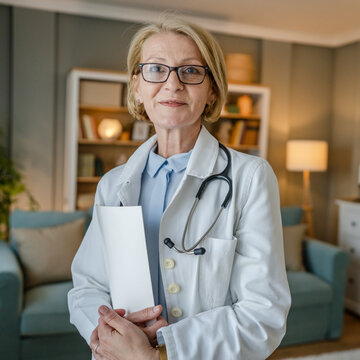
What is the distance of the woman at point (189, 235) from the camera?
0.94m

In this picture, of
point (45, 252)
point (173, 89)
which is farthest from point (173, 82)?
point (45, 252)

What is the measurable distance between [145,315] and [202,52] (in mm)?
594

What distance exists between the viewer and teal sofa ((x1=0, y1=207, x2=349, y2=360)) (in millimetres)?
2631

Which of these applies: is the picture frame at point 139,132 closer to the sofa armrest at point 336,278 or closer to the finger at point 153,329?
the sofa armrest at point 336,278

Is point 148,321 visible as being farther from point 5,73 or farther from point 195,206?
point 5,73

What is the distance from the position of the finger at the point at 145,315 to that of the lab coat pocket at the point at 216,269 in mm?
110

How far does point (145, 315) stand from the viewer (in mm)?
975

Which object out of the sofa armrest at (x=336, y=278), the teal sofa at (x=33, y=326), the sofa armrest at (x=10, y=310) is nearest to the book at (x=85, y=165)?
the teal sofa at (x=33, y=326)

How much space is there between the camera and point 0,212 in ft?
12.4

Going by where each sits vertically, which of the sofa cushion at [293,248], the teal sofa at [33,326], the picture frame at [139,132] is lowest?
the teal sofa at [33,326]

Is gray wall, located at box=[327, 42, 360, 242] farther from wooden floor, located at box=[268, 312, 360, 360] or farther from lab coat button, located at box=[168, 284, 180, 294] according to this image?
lab coat button, located at box=[168, 284, 180, 294]

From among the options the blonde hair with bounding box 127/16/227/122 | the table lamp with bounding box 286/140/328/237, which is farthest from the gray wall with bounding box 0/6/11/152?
the blonde hair with bounding box 127/16/227/122

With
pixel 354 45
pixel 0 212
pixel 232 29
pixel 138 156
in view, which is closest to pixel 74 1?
pixel 232 29

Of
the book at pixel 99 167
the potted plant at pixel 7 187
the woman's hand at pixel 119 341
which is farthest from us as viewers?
the book at pixel 99 167
